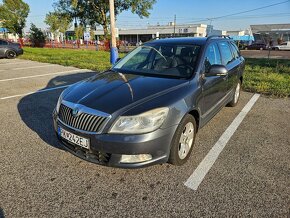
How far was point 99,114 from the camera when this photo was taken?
2.68 metres

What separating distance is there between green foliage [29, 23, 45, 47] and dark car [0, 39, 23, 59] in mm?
17349

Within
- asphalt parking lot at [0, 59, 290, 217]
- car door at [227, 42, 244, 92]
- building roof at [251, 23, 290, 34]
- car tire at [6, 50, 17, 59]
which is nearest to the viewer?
asphalt parking lot at [0, 59, 290, 217]

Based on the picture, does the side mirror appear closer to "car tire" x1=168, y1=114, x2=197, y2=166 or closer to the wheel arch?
the wheel arch

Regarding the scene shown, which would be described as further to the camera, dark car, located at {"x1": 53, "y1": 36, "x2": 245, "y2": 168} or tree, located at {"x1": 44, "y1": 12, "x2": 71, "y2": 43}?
tree, located at {"x1": 44, "y1": 12, "x2": 71, "y2": 43}

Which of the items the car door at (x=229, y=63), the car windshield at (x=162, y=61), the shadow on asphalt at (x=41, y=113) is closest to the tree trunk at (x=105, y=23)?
the shadow on asphalt at (x=41, y=113)

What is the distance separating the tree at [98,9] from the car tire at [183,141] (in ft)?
92.0

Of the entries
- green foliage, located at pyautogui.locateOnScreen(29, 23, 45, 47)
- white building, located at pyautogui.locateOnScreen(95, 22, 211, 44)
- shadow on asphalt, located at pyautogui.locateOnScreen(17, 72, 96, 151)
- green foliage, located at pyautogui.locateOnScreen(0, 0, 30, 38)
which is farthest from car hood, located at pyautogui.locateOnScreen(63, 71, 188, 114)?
white building, located at pyautogui.locateOnScreen(95, 22, 211, 44)

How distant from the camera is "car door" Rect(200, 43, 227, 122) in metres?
3.63

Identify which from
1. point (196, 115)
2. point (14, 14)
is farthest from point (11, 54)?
point (14, 14)

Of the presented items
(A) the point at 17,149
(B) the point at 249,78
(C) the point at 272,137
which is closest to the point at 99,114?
(A) the point at 17,149

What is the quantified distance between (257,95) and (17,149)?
6.18 metres

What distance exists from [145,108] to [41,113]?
3.27 m

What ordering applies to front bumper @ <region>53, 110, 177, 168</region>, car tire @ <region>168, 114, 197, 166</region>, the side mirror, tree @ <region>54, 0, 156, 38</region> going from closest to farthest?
front bumper @ <region>53, 110, 177, 168</region> → car tire @ <region>168, 114, 197, 166</region> → the side mirror → tree @ <region>54, 0, 156, 38</region>

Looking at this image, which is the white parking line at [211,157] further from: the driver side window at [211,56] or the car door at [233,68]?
the driver side window at [211,56]
